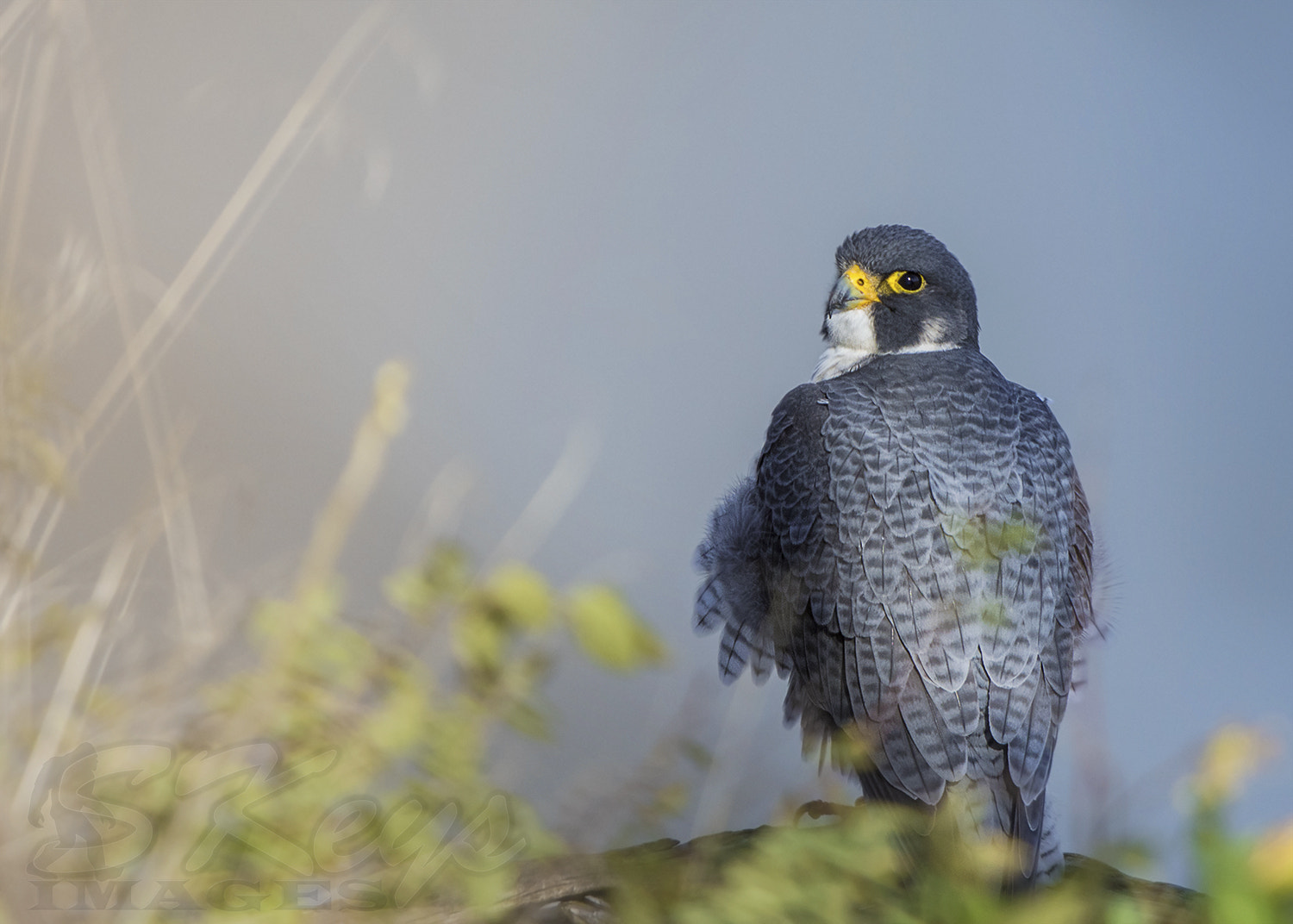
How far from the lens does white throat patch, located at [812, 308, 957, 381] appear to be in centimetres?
223

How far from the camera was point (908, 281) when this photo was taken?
87.7 inches

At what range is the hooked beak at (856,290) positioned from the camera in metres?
2.24

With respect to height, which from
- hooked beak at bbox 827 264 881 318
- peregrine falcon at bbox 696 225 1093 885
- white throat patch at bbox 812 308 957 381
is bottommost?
peregrine falcon at bbox 696 225 1093 885

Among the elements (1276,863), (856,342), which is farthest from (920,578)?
(1276,863)

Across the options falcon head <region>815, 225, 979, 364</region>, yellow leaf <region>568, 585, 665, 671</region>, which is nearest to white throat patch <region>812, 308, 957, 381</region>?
falcon head <region>815, 225, 979, 364</region>

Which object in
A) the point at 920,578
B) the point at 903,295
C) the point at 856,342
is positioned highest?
the point at 903,295

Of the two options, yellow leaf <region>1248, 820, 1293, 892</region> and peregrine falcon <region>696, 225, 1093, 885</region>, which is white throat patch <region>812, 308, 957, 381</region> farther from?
yellow leaf <region>1248, 820, 1293, 892</region>

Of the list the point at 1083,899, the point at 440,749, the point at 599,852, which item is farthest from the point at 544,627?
the point at 1083,899

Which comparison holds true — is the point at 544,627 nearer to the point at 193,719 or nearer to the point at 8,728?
the point at 193,719

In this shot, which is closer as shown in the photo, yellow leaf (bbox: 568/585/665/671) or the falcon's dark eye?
yellow leaf (bbox: 568/585/665/671)

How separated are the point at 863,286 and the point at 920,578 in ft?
2.71

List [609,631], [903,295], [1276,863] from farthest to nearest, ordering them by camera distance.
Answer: [903,295]
[609,631]
[1276,863]

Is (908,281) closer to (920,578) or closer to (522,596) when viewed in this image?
(920,578)

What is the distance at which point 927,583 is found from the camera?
64.6 inches
